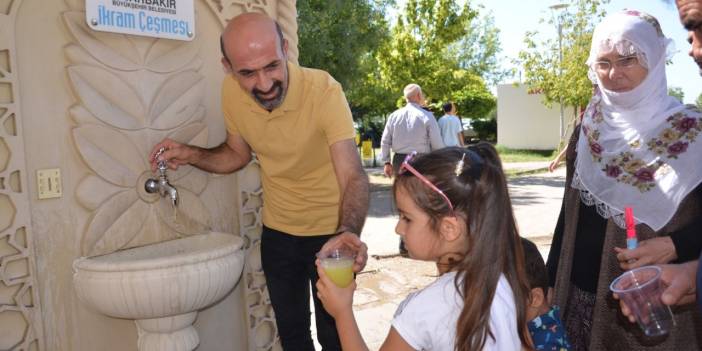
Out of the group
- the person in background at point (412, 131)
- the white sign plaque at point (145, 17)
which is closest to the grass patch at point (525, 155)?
the person in background at point (412, 131)

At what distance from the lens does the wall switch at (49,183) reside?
227 cm

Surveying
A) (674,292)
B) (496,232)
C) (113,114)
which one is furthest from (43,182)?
(674,292)

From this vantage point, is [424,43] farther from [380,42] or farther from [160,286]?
[160,286]

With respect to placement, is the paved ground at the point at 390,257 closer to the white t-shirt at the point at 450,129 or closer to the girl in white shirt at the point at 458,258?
the white t-shirt at the point at 450,129

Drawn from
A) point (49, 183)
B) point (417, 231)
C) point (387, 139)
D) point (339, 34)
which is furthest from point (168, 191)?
point (339, 34)

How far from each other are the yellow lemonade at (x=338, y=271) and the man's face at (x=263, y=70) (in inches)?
35.1

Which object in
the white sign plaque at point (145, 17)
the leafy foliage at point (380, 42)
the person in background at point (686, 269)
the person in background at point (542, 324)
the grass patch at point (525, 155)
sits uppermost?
the leafy foliage at point (380, 42)

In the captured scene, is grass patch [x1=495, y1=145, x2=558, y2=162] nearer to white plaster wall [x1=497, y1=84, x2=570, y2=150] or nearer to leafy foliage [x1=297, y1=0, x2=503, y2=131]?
white plaster wall [x1=497, y1=84, x2=570, y2=150]

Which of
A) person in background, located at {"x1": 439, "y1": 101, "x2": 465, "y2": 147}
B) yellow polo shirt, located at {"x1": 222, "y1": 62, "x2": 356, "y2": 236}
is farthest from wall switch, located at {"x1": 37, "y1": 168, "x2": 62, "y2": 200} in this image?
person in background, located at {"x1": 439, "y1": 101, "x2": 465, "y2": 147}

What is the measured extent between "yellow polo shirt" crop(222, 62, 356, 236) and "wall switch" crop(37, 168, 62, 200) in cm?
74

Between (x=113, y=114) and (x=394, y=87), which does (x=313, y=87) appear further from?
(x=394, y=87)

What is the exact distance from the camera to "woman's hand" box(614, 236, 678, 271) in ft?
5.56

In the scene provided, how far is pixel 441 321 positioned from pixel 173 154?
5.07 feet

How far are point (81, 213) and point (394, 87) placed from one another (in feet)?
37.3
